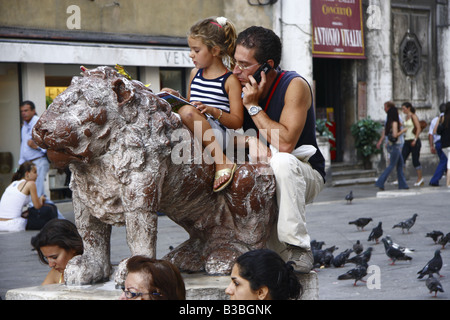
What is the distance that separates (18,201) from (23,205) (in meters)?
0.23

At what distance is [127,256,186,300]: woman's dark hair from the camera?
323cm

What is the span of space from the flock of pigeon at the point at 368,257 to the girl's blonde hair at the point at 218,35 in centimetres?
313

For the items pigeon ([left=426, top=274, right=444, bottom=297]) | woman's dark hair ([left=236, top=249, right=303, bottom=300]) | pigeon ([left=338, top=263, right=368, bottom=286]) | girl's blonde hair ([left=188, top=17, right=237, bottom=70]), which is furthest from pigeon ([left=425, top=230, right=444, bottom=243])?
woman's dark hair ([left=236, top=249, right=303, bottom=300])

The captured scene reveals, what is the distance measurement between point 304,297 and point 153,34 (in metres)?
11.8

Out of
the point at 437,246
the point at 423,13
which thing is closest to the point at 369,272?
A: the point at 437,246

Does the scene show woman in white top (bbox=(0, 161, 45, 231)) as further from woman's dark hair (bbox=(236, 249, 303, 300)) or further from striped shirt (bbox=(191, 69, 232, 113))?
woman's dark hair (bbox=(236, 249, 303, 300))

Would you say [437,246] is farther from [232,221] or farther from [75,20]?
[75,20]

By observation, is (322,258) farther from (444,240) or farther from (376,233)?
(444,240)

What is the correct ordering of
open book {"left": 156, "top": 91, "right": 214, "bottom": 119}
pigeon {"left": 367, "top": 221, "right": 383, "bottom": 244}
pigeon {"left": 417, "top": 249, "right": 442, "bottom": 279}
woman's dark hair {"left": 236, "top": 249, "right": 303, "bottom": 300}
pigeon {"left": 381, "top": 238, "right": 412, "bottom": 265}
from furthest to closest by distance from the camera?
pigeon {"left": 367, "top": 221, "right": 383, "bottom": 244}, pigeon {"left": 381, "top": 238, "right": 412, "bottom": 265}, pigeon {"left": 417, "top": 249, "right": 442, "bottom": 279}, open book {"left": 156, "top": 91, "right": 214, "bottom": 119}, woman's dark hair {"left": 236, "top": 249, "right": 303, "bottom": 300}

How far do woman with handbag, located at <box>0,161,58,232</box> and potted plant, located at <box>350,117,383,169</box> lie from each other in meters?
10.0

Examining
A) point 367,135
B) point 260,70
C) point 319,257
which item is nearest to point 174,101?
point 260,70

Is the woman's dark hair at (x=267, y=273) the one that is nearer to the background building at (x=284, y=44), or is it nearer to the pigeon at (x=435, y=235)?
the pigeon at (x=435, y=235)

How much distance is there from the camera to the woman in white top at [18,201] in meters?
10.8
